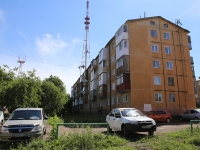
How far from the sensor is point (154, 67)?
28969 mm

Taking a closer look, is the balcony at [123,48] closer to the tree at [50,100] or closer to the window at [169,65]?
the window at [169,65]

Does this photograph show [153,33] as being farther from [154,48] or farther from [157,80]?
[157,80]

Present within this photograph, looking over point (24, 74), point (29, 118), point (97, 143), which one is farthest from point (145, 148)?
point (24, 74)

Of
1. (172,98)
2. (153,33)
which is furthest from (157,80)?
(153,33)

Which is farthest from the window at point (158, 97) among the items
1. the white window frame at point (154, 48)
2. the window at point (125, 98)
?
the white window frame at point (154, 48)

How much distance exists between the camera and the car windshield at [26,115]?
377 inches

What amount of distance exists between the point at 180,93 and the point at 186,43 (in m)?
9.24

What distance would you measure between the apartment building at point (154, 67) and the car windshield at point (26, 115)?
60.5 feet

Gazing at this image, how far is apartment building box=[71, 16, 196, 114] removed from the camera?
27.5 m

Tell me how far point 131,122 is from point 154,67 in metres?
20.6

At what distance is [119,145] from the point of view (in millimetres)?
7902

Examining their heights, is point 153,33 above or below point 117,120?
above

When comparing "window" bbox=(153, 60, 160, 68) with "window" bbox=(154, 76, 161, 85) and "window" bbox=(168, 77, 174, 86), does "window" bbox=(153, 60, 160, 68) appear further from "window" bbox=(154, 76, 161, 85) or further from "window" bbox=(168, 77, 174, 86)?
"window" bbox=(168, 77, 174, 86)

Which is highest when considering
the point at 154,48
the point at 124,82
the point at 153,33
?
the point at 153,33
